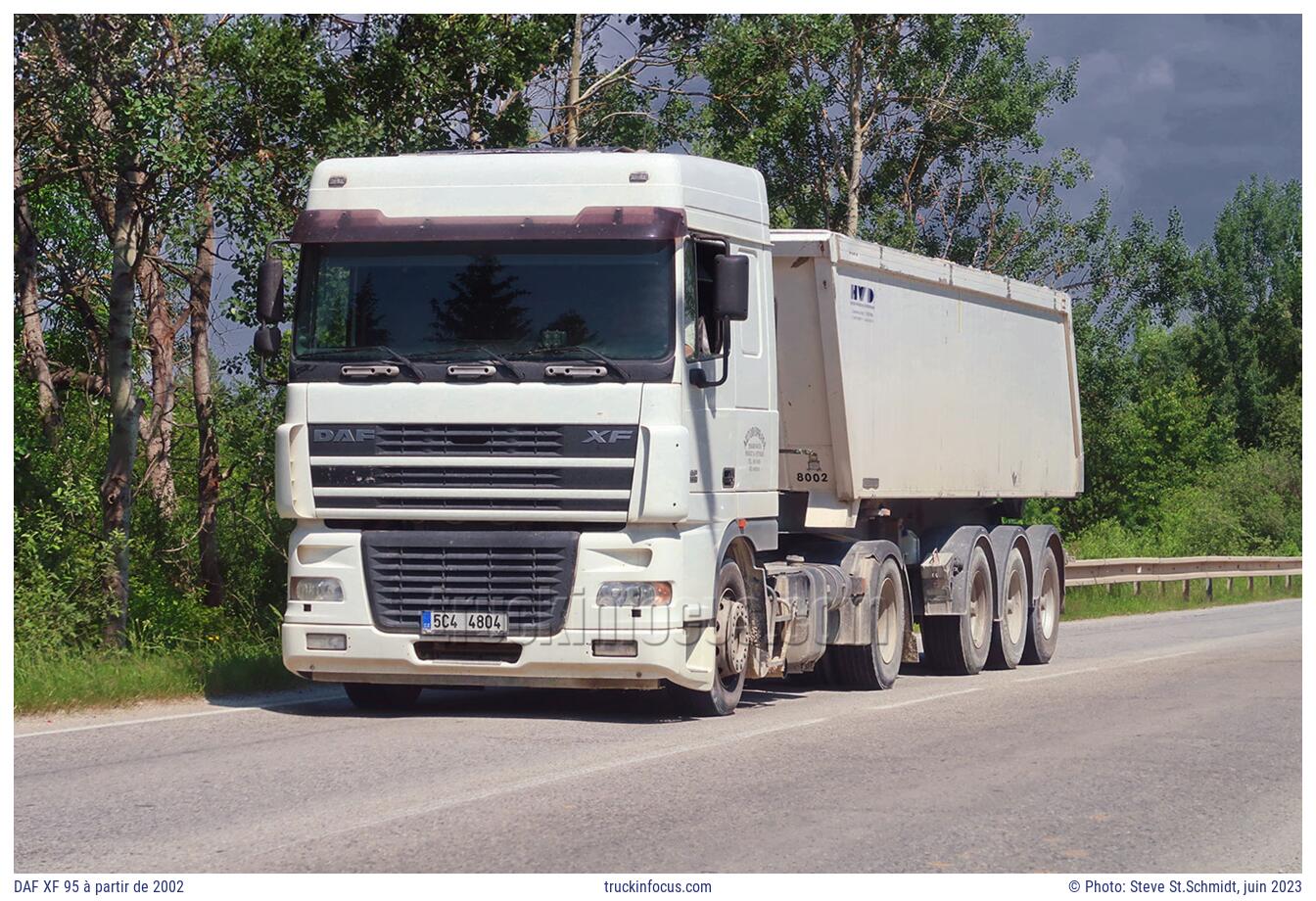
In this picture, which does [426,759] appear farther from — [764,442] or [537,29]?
[537,29]

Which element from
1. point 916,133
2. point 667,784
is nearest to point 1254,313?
point 916,133

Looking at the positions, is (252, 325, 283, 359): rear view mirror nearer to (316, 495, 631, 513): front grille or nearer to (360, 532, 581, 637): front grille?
(316, 495, 631, 513): front grille

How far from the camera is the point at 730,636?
495 inches

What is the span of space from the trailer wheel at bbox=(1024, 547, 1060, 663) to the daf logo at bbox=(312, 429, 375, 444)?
9.04 meters

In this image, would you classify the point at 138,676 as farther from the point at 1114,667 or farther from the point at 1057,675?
the point at 1114,667

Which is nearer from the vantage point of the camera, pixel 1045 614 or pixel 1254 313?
pixel 1045 614

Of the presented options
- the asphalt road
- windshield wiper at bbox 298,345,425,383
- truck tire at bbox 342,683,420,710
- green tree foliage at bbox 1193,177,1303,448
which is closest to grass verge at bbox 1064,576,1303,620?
the asphalt road

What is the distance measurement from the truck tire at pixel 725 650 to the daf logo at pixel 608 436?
4.25 feet

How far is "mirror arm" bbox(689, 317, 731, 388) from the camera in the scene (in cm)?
1188

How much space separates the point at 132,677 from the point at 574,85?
14075mm

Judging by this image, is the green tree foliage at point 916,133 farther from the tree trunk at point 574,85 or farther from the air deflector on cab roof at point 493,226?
the air deflector on cab roof at point 493,226

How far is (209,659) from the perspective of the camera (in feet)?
47.5

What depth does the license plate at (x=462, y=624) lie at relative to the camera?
38.7 feet

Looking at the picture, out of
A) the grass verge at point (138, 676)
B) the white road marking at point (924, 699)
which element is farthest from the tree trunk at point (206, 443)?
the white road marking at point (924, 699)
